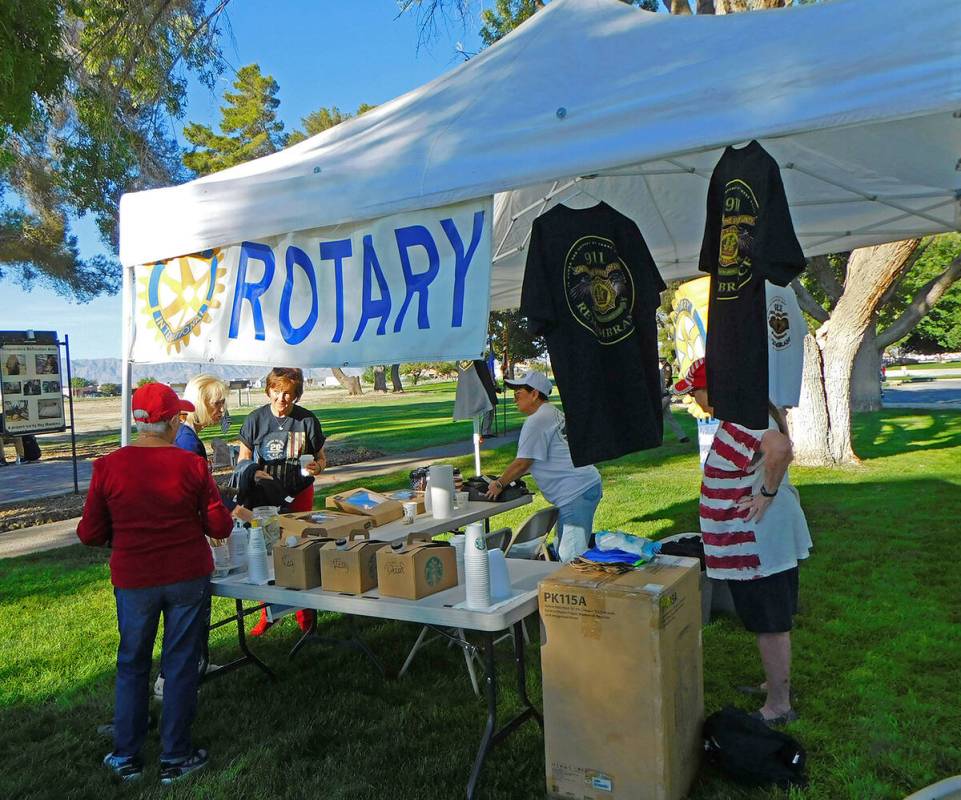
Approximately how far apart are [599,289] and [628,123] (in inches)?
27.3

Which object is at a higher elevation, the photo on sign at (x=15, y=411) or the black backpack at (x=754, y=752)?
the photo on sign at (x=15, y=411)

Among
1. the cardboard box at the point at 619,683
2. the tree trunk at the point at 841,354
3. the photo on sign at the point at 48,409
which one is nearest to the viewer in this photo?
the cardboard box at the point at 619,683

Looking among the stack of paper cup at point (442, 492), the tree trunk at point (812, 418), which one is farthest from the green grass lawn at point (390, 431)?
the stack of paper cup at point (442, 492)

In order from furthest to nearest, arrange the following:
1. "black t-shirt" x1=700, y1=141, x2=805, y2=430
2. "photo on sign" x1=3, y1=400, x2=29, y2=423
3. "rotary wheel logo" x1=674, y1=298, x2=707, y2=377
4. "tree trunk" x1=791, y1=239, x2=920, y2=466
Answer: "photo on sign" x1=3, y1=400, x2=29, y2=423 → "tree trunk" x1=791, y1=239, x2=920, y2=466 → "rotary wheel logo" x1=674, y1=298, x2=707, y2=377 → "black t-shirt" x1=700, y1=141, x2=805, y2=430

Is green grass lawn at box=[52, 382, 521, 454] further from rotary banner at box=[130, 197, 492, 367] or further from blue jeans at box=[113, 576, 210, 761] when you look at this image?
blue jeans at box=[113, 576, 210, 761]

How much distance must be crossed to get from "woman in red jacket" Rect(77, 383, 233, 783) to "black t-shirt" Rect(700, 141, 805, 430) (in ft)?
6.94

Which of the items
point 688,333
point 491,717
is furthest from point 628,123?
point 688,333

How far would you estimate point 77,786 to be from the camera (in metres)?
3.18

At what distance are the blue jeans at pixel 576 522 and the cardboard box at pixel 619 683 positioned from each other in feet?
5.27

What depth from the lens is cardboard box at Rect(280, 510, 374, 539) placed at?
3586 mm

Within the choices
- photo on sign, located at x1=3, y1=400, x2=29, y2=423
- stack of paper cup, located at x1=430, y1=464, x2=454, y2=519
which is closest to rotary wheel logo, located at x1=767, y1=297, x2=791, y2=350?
stack of paper cup, located at x1=430, y1=464, x2=454, y2=519

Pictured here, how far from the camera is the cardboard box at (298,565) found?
10.4ft

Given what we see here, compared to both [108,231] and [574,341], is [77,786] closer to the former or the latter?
[574,341]

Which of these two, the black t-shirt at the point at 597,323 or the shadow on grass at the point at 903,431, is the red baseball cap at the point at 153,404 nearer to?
the black t-shirt at the point at 597,323
